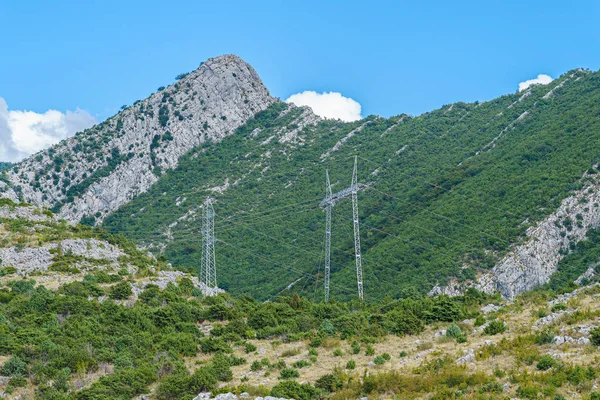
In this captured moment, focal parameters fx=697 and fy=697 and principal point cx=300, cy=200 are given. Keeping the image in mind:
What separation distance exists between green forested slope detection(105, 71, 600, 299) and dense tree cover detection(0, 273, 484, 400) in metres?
31.8

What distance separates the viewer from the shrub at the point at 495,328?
38.8m

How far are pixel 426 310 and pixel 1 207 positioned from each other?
49.4 metres

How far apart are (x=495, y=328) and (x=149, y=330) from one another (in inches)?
907

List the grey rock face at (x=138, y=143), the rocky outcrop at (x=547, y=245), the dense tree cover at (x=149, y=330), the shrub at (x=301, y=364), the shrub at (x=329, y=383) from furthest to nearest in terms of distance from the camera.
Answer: the grey rock face at (x=138, y=143) → the rocky outcrop at (x=547, y=245) → the shrub at (x=301, y=364) → the dense tree cover at (x=149, y=330) → the shrub at (x=329, y=383)

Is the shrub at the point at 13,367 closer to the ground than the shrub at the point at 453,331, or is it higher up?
higher up

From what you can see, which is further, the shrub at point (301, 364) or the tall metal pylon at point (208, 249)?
the tall metal pylon at point (208, 249)

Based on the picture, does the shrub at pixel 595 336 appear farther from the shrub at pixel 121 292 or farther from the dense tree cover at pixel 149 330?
the shrub at pixel 121 292

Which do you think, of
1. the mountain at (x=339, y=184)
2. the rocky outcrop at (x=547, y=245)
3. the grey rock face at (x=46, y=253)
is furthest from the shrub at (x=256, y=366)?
the rocky outcrop at (x=547, y=245)

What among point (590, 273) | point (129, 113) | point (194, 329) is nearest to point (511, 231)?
point (590, 273)

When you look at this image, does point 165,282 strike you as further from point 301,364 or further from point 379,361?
point 379,361

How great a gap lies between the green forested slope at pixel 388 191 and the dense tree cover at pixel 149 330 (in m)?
31.8

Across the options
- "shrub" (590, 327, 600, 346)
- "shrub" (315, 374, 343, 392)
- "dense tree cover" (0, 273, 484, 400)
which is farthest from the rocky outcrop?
"shrub" (315, 374, 343, 392)

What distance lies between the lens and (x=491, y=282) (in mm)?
77250

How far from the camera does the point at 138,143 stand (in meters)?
148
